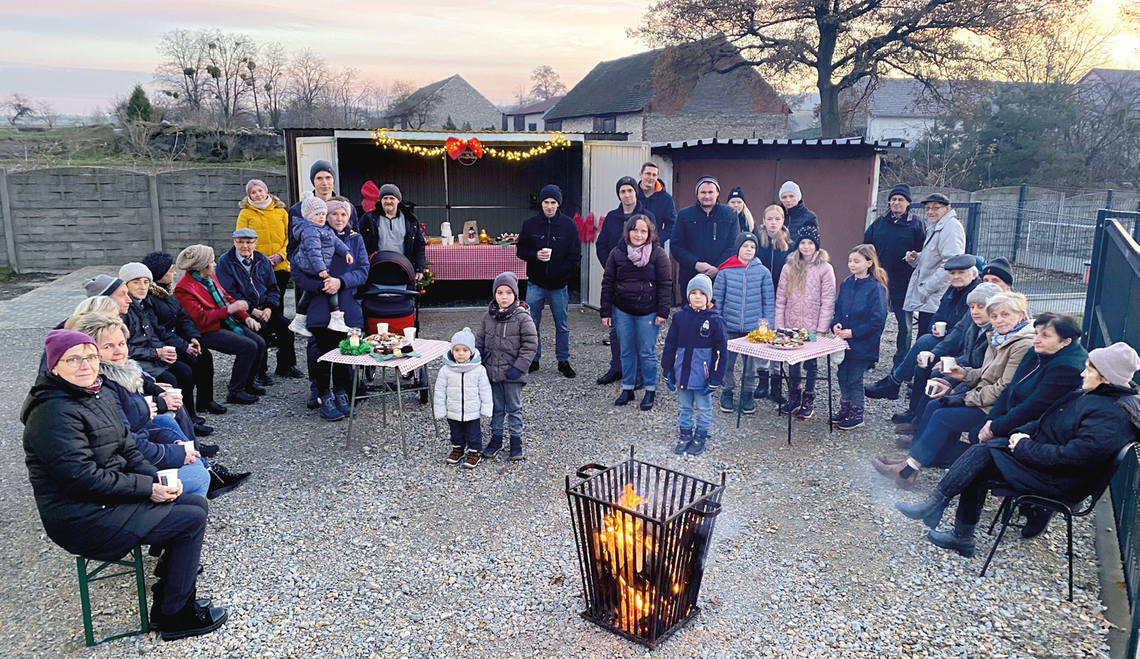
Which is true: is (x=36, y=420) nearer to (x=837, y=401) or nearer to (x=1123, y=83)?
(x=837, y=401)

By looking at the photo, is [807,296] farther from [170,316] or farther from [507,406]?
[170,316]

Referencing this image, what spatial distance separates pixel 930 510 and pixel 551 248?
4.34m

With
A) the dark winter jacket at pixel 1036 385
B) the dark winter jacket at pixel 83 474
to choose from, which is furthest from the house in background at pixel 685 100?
the dark winter jacket at pixel 83 474

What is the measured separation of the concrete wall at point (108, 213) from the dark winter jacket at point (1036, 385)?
508 inches

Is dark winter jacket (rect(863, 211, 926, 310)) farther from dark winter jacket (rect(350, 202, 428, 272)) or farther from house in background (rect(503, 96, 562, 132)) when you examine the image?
house in background (rect(503, 96, 562, 132))

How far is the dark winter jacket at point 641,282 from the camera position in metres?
6.58

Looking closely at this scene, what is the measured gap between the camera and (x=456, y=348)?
17.7ft

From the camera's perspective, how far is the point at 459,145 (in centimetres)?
1012

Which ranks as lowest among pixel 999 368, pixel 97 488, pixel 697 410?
pixel 697 410

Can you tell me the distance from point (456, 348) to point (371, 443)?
4.19 ft

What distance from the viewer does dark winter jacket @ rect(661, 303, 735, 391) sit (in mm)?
5590

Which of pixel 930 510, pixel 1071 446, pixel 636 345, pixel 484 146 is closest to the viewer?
pixel 1071 446

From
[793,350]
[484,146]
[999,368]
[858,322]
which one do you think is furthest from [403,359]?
[484,146]

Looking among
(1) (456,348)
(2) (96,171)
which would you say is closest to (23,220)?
(2) (96,171)
